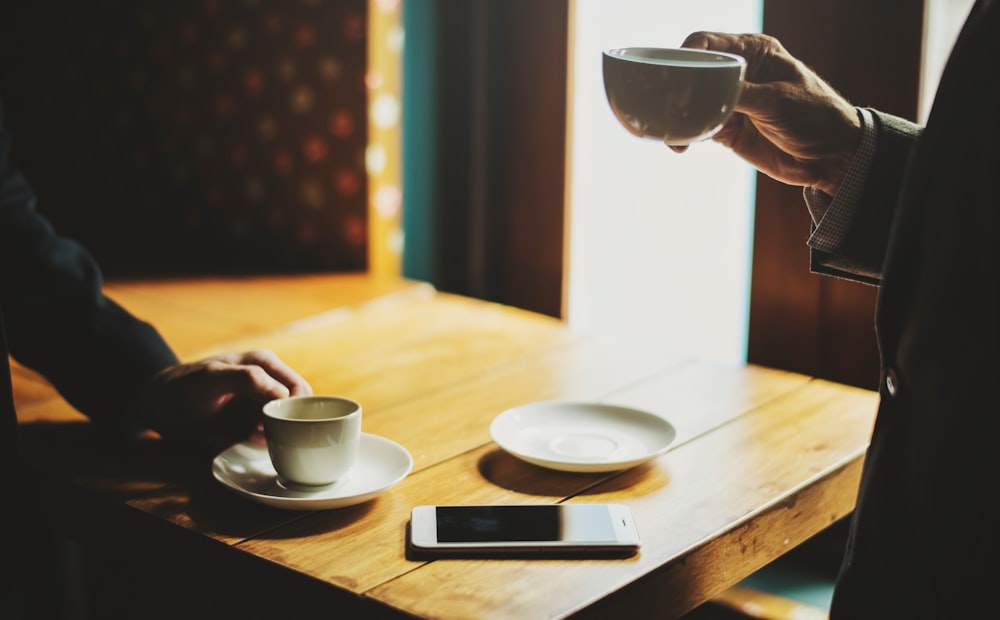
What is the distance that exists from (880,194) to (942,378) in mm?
350

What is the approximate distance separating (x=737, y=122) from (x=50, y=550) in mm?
1217

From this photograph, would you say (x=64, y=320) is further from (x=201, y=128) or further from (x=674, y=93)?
(x=201, y=128)

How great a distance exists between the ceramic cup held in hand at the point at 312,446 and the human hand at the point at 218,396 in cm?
9

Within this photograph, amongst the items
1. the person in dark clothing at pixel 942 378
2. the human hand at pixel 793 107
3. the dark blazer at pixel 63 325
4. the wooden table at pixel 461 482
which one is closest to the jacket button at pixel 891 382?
the person in dark clothing at pixel 942 378

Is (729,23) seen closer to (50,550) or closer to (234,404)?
(234,404)

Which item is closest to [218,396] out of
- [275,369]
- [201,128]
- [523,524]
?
[275,369]

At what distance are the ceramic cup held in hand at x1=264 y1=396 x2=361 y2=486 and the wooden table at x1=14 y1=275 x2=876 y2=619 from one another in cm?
4

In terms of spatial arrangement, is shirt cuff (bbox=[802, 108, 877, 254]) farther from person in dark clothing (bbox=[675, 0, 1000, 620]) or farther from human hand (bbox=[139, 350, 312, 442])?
human hand (bbox=[139, 350, 312, 442])

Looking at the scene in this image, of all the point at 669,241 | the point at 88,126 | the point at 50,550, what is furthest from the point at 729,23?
the point at 88,126

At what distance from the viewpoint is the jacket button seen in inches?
35.9

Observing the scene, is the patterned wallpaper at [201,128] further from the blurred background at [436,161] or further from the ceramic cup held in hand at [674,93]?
the ceramic cup held in hand at [674,93]

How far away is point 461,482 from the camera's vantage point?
1.15 meters

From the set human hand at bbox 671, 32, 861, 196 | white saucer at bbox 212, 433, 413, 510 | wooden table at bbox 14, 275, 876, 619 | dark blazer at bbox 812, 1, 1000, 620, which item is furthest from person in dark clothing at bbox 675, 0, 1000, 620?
white saucer at bbox 212, 433, 413, 510

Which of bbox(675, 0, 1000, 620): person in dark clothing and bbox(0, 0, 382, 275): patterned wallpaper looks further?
bbox(0, 0, 382, 275): patterned wallpaper
